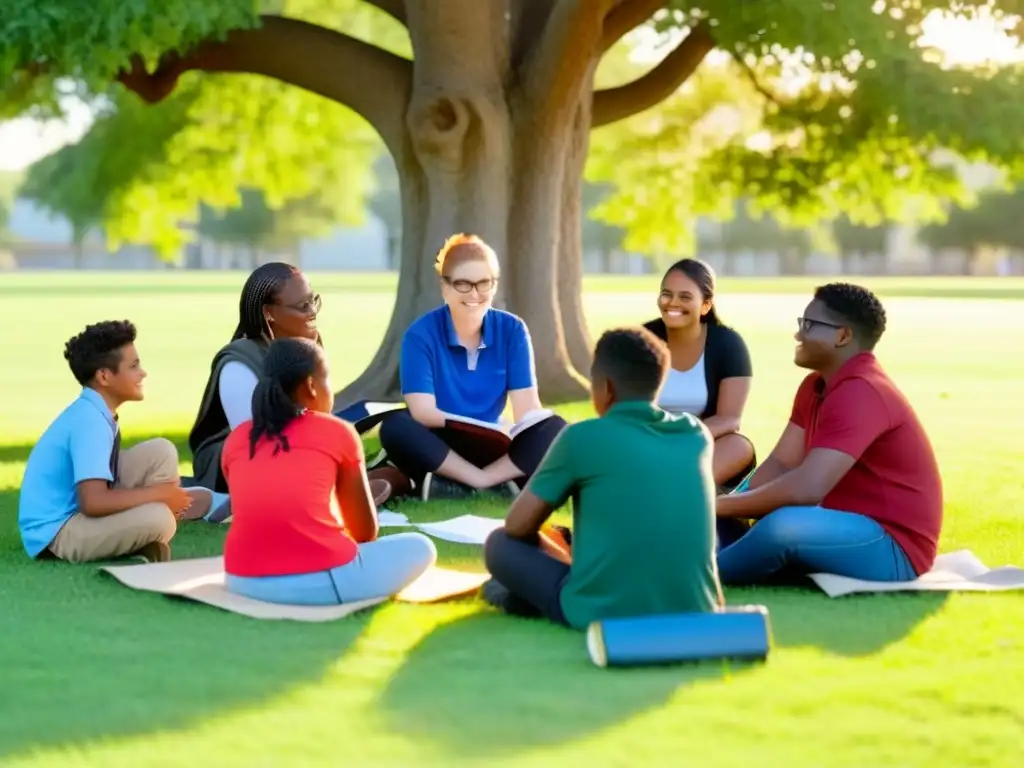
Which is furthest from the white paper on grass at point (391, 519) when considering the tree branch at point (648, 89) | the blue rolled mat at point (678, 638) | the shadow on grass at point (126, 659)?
the tree branch at point (648, 89)

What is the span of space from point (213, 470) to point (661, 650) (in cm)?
415

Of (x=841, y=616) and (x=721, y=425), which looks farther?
(x=721, y=425)

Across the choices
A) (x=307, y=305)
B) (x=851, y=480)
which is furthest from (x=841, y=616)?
(x=307, y=305)

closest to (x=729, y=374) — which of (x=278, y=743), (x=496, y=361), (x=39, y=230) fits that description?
(x=496, y=361)

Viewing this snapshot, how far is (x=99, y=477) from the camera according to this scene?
23.8ft

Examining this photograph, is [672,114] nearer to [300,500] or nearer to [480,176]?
[480,176]

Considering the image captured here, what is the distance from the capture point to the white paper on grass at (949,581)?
677 cm

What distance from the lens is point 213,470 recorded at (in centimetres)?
896

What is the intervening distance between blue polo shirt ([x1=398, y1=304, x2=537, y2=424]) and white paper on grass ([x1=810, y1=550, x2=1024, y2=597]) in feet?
9.18

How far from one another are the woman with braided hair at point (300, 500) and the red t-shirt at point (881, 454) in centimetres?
176

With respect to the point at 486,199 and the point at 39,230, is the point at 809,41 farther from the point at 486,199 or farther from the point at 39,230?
the point at 39,230

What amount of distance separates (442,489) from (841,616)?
379 centimetres

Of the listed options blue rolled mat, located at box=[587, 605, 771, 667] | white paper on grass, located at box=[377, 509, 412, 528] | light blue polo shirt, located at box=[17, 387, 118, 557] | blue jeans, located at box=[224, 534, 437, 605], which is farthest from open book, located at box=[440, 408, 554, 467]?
blue rolled mat, located at box=[587, 605, 771, 667]

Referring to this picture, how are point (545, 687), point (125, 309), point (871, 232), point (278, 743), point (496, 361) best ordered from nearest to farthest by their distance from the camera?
point (278, 743)
point (545, 687)
point (496, 361)
point (125, 309)
point (871, 232)
